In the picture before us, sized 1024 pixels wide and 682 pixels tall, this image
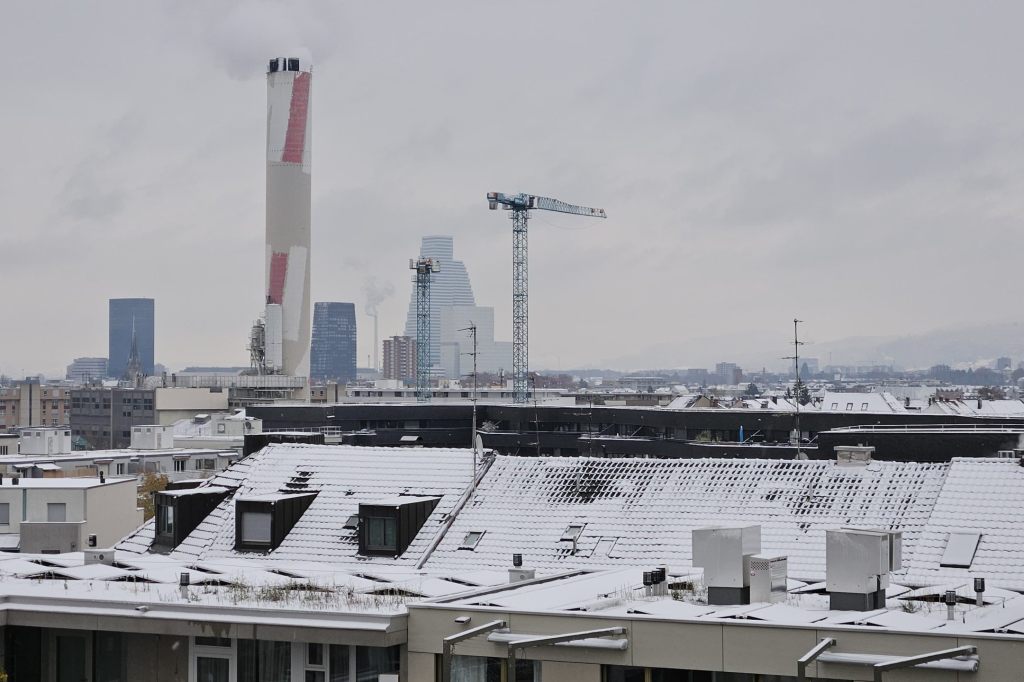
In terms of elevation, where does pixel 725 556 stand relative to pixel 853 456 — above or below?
below

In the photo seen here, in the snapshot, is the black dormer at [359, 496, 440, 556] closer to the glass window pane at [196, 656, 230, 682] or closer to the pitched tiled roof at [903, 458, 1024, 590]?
the pitched tiled roof at [903, 458, 1024, 590]

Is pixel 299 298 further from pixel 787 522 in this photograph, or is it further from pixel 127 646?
pixel 127 646

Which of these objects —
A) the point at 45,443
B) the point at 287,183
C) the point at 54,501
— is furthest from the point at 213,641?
the point at 287,183

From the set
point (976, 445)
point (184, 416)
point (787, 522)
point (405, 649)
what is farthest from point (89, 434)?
point (405, 649)

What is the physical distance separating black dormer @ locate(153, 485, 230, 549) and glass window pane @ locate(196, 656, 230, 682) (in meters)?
17.2

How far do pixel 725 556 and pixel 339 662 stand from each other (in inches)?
208

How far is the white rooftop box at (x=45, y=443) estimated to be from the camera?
9388 cm

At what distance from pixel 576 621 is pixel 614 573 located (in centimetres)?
682

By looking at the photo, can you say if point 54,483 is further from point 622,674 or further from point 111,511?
point 622,674

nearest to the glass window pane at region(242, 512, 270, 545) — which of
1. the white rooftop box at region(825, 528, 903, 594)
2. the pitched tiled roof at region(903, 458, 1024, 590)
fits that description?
the pitched tiled roof at region(903, 458, 1024, 590)

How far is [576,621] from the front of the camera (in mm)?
19031

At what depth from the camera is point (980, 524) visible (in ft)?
105

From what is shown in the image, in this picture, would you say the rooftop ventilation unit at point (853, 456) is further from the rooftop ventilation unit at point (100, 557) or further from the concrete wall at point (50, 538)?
the concrete wall at point (50, 538)

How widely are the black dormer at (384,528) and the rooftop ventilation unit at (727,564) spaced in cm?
1498
